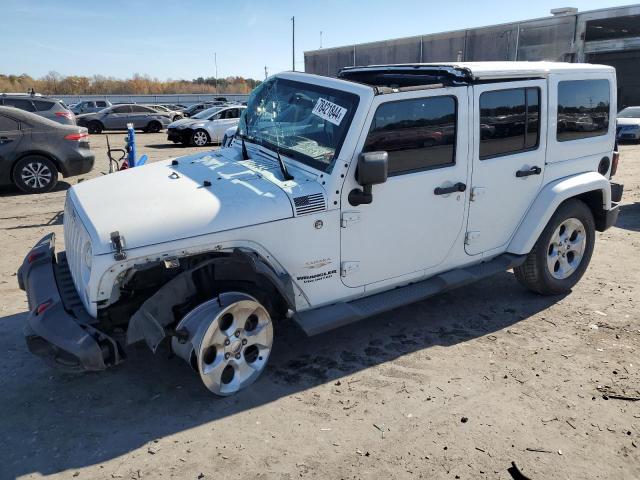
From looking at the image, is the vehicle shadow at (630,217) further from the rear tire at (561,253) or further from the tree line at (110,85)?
the tree line at (110,85)

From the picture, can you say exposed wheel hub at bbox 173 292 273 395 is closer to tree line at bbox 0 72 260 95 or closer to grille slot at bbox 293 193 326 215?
grille slot at bbox 293 193 326 215

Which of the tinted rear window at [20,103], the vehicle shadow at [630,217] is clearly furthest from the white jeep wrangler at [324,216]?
the tinted rear window at [20,103]

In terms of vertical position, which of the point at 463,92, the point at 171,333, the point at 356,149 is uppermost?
the point at 463,92

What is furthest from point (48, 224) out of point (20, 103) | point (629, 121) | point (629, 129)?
point (629, 121)

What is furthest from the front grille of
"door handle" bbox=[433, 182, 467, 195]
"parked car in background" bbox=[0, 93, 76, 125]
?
"parked car in background" bbox=[0, 93, 76, 125]

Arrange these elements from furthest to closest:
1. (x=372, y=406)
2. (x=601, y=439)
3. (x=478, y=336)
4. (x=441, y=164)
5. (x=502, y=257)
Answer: (x=502, y=257), (x=478, y=336), (x=441, y=164), (x=372, y=406), (x=601, y=439)

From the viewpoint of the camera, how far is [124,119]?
25.9m

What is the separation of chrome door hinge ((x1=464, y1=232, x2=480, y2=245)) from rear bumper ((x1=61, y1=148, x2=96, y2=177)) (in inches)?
329

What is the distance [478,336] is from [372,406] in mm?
1435

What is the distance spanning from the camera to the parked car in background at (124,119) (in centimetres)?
2528

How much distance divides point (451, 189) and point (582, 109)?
189cm

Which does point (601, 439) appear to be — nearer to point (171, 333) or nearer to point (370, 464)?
point (370, 464)

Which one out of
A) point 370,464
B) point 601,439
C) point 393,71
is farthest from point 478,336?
point 393,71

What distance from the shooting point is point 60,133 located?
9914 millimetres
